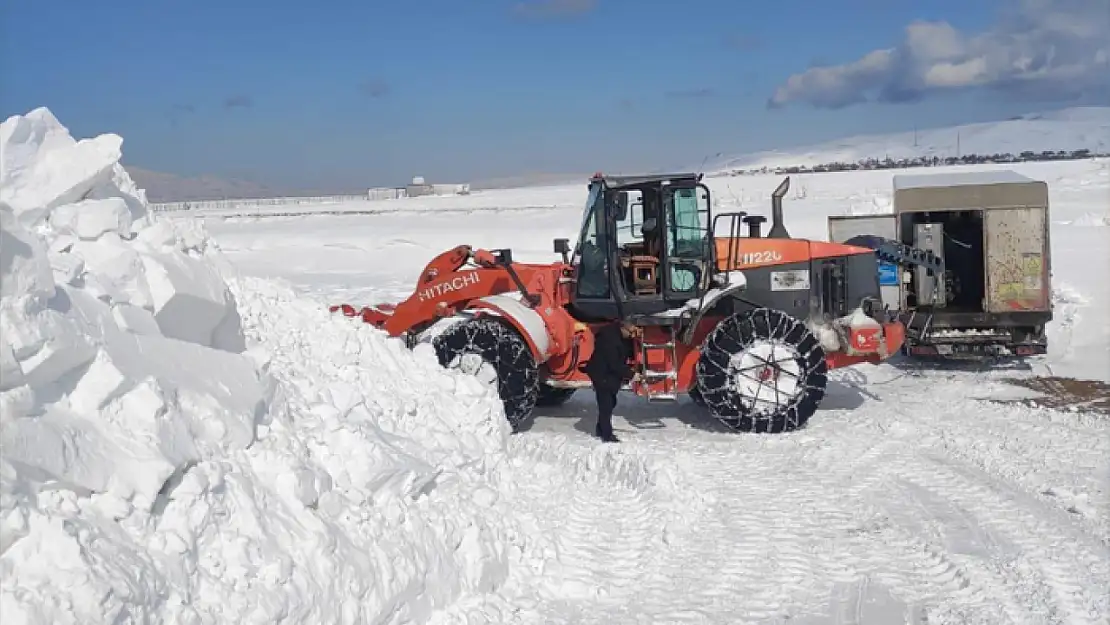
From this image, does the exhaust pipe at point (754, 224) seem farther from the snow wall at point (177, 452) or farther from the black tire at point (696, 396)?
the snow wall at point (177, 452)

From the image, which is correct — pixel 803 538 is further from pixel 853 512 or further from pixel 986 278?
pixel 986 278

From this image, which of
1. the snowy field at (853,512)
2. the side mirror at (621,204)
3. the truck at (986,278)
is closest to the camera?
the snowy field at (853,512)

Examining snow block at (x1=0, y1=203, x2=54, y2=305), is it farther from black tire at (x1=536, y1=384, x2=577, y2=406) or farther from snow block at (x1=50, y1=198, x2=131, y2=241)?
black tire at (x1=536, y1=384, x2=577, y2=406)

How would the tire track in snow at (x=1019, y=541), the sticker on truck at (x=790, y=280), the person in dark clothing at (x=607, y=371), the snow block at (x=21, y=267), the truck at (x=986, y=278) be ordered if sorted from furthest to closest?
1. the truck at (x=986, y=278)
2. the sticker on truck at (x=790, y=280)
3. the person in dark clothing at (x=607, y=371)
4. the tire track in snow at (x=1019, y=541)
5. the snow block at (x=21, y=267)

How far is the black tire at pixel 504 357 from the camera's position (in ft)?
30.4

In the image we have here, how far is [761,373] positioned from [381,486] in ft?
15.9

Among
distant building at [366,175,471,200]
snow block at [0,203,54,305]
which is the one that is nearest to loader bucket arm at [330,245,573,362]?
snow block at [0,203,54,305]

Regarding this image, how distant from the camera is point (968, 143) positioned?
83625mm

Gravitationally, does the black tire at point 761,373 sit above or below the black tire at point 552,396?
above

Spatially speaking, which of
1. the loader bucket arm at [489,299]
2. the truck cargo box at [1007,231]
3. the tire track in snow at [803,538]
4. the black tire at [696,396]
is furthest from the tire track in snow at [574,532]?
the truck cargo box at [1007,231]

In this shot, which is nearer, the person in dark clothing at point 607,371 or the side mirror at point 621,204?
the person in dark clothing at point 607,371

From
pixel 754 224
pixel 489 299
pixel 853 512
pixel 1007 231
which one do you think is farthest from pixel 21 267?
pixel 1007 231

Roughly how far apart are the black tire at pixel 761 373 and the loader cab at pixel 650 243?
60 cm

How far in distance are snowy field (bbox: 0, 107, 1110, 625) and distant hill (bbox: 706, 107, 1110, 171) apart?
70.2m
